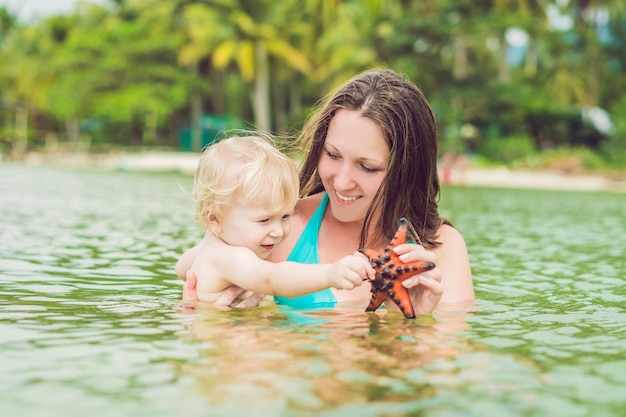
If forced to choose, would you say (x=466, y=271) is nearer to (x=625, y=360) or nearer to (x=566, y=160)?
(x=625, y=360)

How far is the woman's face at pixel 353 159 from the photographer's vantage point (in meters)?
4.16

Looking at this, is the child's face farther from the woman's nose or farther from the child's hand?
the child's hand

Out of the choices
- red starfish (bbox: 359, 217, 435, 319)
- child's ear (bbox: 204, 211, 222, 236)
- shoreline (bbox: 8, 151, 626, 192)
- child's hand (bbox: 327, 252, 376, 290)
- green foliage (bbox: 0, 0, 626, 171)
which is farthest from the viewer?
green foliage (bbox: 0, 0, 626, 171)

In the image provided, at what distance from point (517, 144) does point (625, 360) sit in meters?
34.2

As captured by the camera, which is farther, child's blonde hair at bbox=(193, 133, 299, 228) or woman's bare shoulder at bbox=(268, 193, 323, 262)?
woman's bare shoulder at bbox=(268, 193, 323, 262)

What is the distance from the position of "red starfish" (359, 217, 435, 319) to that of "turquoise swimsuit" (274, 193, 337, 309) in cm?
68

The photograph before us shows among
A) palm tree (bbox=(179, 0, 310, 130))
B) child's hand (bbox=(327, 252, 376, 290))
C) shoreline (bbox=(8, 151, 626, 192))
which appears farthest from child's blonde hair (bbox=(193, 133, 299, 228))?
palm tree (bbox=(179, 0, 310, 130))

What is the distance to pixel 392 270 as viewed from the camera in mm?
3750

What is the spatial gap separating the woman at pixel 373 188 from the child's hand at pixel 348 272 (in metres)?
0.25

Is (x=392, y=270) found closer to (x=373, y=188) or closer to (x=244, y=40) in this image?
(x=373, y=188)

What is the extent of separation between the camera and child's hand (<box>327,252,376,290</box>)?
353 cm

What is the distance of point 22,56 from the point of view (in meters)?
61.2

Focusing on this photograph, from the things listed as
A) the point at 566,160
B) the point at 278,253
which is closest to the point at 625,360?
the point at 278,253

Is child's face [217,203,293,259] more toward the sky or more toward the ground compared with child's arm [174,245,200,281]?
more toward the sky
